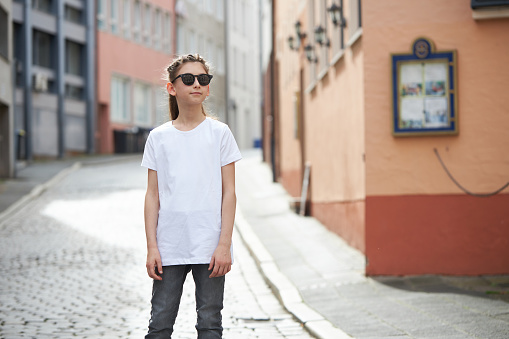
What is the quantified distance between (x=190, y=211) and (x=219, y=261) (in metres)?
0.27

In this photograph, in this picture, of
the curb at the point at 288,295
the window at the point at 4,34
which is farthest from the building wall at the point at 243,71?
the curb at the point at 288,295

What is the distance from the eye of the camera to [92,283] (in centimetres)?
1053

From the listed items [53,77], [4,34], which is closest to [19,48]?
[53,77]

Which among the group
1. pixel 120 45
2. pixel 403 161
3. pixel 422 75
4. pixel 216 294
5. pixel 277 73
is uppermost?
pixel 120 45

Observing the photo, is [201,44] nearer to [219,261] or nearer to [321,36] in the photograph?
Answer: [321,36]

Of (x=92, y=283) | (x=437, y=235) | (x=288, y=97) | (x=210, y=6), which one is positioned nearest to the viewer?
(x=437, y=235)

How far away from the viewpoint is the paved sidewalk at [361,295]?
23.7ft

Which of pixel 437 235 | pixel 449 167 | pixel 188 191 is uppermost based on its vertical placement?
pixel 449 167

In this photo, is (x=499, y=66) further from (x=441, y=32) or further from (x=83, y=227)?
(x=83, y=227)

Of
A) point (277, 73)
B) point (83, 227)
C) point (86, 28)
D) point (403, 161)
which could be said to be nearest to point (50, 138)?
point (86, 28)

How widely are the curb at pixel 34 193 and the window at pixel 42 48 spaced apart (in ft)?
23.4

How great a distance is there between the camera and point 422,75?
34.1 feet

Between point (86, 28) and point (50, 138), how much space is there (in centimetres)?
571

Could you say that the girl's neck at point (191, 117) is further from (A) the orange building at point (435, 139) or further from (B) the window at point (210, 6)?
(B) the window at point (210, 6)
